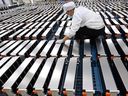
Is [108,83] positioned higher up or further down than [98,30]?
further down

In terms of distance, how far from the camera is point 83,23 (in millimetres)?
3238

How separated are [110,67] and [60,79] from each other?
2.53ft

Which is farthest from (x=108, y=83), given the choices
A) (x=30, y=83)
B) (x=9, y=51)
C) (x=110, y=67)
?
(x=9, y=51)

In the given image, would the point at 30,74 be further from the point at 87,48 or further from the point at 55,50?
the point at 87,48

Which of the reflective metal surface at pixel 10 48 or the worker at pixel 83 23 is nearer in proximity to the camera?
the worker at pixel 83 23

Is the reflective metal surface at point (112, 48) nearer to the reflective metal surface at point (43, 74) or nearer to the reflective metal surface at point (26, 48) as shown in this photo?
the reflective metal surface at point (43, 74)

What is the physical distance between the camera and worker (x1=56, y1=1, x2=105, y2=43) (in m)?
3.00

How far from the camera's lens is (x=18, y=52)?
329 cm

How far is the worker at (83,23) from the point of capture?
118 inches

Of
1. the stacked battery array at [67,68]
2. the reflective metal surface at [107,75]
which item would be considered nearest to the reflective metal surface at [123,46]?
the stacked battery array at [67,68]

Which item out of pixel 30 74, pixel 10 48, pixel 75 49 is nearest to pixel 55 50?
pixel 75 49

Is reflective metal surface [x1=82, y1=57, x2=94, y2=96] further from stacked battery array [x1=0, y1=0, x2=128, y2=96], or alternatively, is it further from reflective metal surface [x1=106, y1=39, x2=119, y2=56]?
reflective metal surface [x1=106, y1=39, x2=119, y2=56]

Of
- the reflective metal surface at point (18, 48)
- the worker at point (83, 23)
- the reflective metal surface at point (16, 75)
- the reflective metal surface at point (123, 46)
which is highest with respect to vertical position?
the worker at point (83, 23)

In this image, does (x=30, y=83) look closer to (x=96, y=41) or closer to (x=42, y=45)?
(x=42, y=45)
